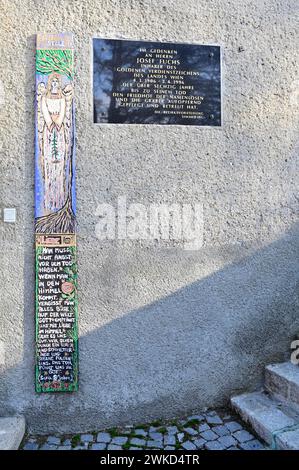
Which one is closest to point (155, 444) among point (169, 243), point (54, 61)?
point (169, 243)

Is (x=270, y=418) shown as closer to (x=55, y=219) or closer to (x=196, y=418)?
(x=196, y=418)

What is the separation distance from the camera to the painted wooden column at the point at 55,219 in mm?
2938

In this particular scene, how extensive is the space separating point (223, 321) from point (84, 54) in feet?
7.88

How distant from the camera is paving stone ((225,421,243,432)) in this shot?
293 cm

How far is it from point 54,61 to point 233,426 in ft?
10.2

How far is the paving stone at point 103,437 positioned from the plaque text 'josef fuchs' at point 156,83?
2.40 meters

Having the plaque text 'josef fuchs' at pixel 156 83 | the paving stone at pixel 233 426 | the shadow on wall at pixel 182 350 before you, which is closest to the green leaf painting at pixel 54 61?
the plaque text 'josef fuchs' at pixel 156 83

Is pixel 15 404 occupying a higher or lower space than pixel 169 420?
higher

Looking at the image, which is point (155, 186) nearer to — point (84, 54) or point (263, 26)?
point (84, 54)

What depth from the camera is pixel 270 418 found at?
2.81 m

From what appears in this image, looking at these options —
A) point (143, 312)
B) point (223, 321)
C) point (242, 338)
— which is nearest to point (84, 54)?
point (143, 312)

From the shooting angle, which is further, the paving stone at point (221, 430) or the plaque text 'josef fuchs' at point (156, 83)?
the plaque text 'josef fuchs' at point (156, 83)

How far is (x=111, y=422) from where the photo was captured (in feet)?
9.90

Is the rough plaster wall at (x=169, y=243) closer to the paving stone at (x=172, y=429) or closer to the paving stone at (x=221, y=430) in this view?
the paving stone at (x=172, y=429)
